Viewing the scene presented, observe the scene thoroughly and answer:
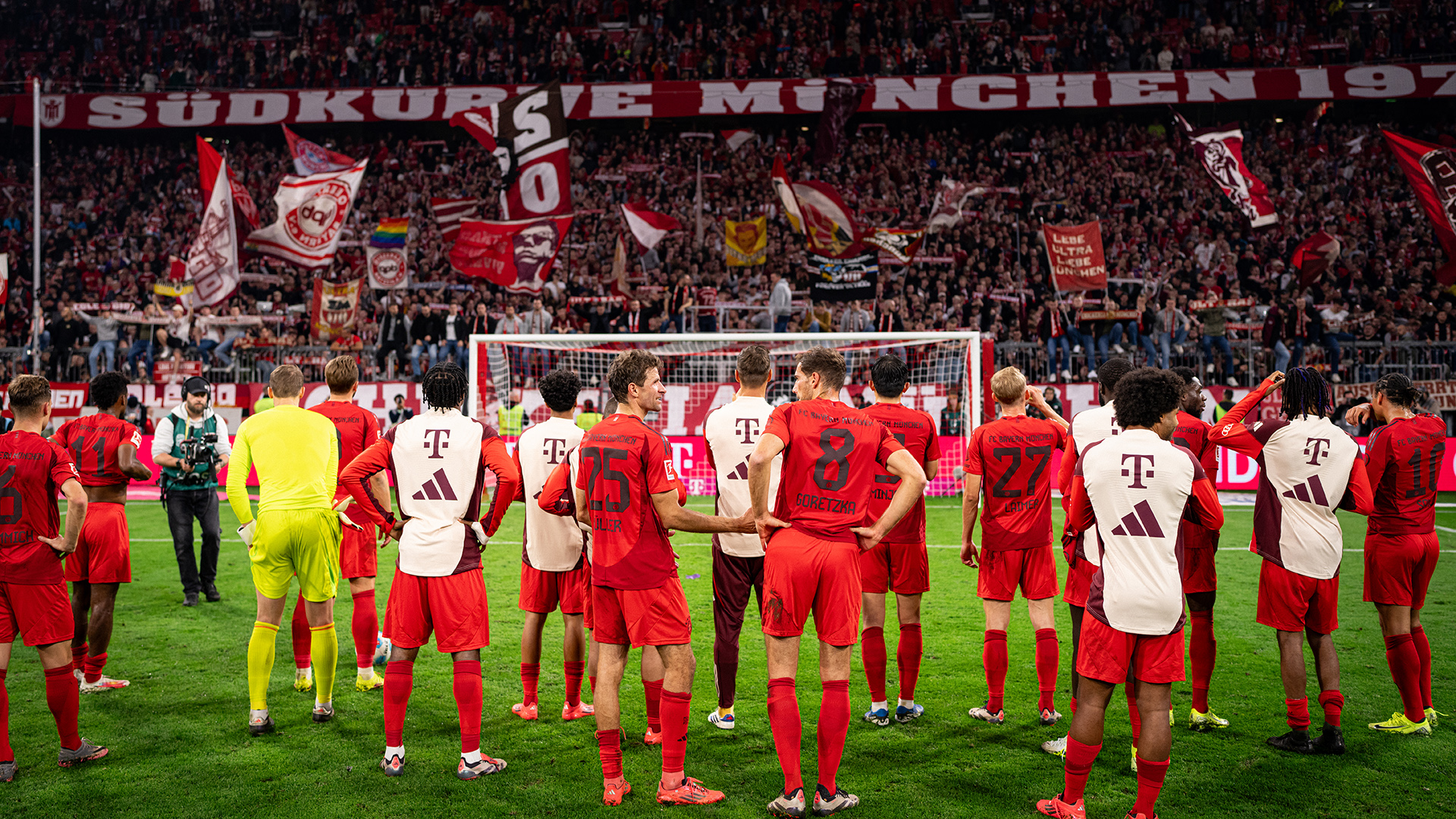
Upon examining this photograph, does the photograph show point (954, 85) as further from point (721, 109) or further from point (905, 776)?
point (905, 776)

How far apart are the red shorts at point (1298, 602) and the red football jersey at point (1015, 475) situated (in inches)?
53.0

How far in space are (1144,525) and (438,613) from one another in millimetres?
3746

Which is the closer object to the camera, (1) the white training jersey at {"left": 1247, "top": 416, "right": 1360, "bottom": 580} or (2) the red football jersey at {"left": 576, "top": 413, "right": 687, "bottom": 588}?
(2) the red football jersey at {"left": 576, "top": 413, "right": 687, "bottom": 588}

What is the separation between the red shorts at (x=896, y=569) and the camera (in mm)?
6234

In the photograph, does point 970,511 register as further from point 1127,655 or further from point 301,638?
point 301,638

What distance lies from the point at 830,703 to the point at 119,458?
526 centimetres

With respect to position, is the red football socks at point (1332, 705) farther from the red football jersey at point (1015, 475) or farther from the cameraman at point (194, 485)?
the cameraman at point (194, 485)

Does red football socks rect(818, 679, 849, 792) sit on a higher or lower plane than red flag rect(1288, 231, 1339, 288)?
lower

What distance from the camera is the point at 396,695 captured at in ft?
17.7

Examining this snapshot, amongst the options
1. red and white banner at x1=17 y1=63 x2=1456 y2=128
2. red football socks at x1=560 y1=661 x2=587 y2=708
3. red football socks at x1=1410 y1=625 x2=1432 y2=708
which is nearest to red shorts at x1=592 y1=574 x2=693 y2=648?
red football socks at x1=560 y1=661 x2=587 y2=708

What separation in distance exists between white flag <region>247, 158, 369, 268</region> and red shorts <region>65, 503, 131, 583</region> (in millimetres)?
13796

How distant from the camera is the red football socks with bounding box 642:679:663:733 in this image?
564 centimetres

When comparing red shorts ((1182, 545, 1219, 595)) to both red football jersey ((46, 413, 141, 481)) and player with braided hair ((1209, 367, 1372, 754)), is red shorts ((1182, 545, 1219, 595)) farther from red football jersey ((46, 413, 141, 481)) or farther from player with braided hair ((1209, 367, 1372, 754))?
red football jersey ((46, 413, 141, 481))

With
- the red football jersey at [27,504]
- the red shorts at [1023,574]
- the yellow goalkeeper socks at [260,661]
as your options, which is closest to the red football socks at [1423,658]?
the red shorts at [1023,574]
